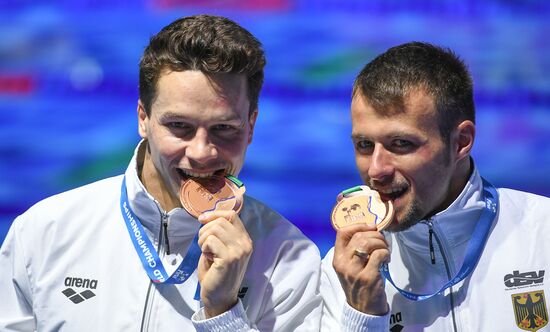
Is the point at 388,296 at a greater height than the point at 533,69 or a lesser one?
lesser

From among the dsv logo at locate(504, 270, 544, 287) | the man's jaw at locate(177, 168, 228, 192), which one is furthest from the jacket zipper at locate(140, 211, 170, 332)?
the dsv logo at locate(504, 270, 544, 287)

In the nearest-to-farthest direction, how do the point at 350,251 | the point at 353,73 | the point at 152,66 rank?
the point at 350,251 < the point at 152,66 < the point at 353,73

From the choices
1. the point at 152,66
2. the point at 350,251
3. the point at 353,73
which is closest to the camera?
the point at 350,251

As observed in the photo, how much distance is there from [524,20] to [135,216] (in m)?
2.40

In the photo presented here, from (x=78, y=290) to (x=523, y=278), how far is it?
1627mm

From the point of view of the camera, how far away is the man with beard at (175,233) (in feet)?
12.1

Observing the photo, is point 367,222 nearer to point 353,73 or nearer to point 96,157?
point 353,73

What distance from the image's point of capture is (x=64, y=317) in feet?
12.4

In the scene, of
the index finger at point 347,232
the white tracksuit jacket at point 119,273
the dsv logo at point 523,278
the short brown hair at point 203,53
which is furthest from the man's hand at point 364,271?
the short brown hair at point 203,53

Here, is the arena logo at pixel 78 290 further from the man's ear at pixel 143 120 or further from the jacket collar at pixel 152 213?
the man's ear at pixel 143 120

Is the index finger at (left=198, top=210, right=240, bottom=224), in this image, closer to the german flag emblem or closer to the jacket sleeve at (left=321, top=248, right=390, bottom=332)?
the jacket sleeve at (left=321, top=248, right=390, bottom=332)

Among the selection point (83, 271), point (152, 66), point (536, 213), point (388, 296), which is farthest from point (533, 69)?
point (83, 271)

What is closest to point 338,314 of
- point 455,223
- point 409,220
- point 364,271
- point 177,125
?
point 364,271

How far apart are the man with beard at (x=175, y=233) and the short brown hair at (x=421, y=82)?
0.44 meters
